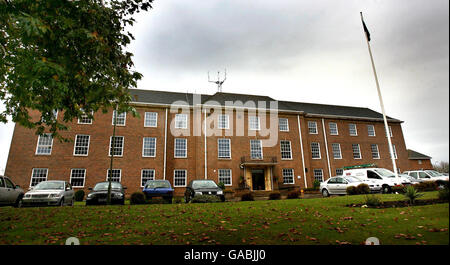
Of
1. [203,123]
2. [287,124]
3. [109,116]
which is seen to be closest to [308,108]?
[287,124]

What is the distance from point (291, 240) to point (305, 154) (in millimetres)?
26141

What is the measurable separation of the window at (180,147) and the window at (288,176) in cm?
1189

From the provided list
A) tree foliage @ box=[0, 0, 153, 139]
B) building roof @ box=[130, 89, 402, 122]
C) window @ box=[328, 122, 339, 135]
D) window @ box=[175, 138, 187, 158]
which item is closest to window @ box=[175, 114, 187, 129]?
window @ box=[175, 138, 187, 158]

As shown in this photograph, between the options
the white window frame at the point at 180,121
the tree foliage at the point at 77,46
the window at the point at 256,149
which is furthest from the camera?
the window at the point at 256,149

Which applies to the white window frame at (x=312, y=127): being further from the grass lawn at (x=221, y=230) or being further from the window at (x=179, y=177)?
the grass lawn at (x=221, y=230)

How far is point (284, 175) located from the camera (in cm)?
2759

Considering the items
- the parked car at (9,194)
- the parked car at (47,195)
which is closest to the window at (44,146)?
A: the parked car at (47,195)

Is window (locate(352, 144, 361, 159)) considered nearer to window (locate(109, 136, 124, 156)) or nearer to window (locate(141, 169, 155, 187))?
window (locate(141, 169, 155, 187))

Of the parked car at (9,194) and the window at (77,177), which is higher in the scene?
the window at (77,177)

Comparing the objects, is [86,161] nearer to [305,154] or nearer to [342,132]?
[305,154]

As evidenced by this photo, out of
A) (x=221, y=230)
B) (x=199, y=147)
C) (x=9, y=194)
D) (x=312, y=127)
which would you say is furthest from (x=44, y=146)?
(x=312, y=127)

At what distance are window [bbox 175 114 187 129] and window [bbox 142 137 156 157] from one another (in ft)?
10.1

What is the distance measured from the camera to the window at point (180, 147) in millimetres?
26094

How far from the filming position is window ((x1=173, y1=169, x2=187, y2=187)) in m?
25.3
